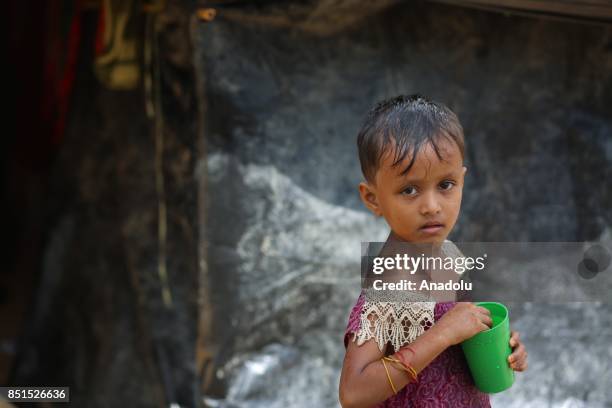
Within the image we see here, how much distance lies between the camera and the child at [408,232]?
1.54 m

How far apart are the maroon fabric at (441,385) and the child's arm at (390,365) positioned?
0.26ft

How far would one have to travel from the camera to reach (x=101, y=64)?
11.5 feet

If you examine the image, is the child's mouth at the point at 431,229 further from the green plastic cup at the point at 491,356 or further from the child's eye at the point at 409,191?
the green plastic cup at the point at 491,356

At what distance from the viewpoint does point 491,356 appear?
161cm

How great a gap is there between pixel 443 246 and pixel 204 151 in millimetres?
1528

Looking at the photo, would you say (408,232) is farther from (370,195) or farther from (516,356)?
(516,356)

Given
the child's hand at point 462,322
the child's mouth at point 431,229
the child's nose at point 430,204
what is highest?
the child's nose at point 430,204

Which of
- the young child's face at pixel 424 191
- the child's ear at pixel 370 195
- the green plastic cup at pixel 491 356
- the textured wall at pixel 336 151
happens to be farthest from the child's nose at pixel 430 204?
the textured wall at pixel 336 151

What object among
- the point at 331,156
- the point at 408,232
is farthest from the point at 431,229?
the point at 331,156

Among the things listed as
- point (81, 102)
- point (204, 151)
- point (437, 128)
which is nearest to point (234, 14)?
point (204, 151)

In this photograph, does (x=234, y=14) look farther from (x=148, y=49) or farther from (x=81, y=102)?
(x=81, y=102)

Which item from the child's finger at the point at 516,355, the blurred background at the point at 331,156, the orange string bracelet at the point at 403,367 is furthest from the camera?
the blurred background at the point at 331,156

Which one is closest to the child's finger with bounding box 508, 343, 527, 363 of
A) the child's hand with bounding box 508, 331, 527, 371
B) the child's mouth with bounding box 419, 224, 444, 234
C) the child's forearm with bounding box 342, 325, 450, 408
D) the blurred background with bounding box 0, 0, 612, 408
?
the child's hand with bounding box 508, 331, 527, 371

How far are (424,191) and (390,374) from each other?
1.10 feet
